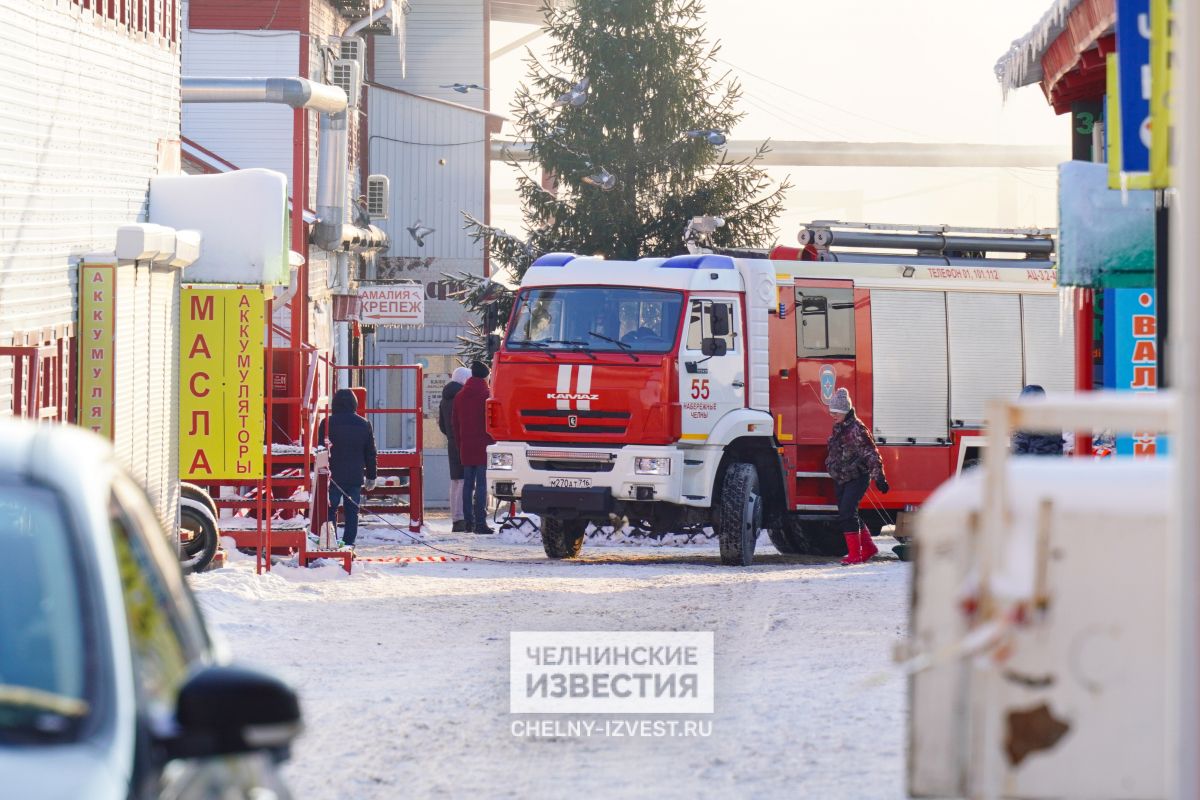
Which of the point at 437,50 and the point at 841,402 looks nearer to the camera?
the point at 841,402

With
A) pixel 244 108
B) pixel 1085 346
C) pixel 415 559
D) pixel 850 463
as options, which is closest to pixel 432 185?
pixel 244 108

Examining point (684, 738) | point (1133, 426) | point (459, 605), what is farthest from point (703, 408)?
point (1133, 426)

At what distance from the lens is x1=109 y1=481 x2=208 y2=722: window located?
3.94m

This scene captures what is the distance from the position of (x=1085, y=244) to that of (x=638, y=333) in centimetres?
760

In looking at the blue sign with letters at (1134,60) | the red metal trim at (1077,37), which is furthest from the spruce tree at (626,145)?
the blue sign with letters at (1134,60)

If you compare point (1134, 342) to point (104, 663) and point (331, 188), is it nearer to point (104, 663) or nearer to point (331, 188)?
point (104, 663)

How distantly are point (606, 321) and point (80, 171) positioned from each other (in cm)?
637

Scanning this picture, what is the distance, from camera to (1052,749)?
366cm

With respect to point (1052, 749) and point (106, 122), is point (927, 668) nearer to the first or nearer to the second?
point (1052, 749)

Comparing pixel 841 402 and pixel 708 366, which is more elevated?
pixel 708 366

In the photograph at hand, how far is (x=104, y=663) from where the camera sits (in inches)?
141

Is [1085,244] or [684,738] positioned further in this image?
[1085,244]

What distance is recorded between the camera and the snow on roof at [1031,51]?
14734mm

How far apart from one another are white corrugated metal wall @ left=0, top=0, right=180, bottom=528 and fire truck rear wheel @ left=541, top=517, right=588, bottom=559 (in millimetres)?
4652
